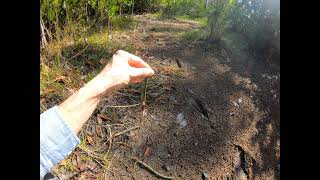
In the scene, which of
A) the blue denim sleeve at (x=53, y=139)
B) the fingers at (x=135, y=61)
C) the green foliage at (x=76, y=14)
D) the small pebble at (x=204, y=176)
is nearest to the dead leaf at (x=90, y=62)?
the green foliage at (x=76, y=14)

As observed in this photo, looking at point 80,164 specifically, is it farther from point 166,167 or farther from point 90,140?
point 166,167

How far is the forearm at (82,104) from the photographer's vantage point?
34.5 inches

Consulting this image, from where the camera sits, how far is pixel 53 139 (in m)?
0.82

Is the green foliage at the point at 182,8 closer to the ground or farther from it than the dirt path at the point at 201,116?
farther from it

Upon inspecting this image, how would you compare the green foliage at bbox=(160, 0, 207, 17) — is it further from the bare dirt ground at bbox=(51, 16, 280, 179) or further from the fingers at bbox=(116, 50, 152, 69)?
the fingers at bbox=(116, 50, 152, 69)

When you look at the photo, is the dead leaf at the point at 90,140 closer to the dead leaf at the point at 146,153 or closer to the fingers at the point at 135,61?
the dead leaf at the point at 146,153

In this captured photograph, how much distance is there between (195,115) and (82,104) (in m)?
0.89

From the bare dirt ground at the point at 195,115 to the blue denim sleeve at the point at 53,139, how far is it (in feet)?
2.18

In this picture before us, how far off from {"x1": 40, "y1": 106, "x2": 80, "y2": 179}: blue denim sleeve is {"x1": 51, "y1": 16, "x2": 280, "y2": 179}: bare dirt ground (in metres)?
0.66

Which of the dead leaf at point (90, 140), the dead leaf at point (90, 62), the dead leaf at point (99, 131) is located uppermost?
the dead leaf at point (90, 62)

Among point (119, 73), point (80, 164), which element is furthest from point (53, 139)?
point (80, 164)

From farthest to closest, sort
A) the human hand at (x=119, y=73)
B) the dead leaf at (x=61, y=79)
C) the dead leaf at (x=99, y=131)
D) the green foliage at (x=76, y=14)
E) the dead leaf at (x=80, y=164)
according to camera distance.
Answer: the green foliage at (x=76, y=14)
the dead leaf at (x=61, y=79)
the dead leaf at (x=99, y=131)
the dead leaf at (x=80, y=164)
the human hand at (x=119, y=73)
